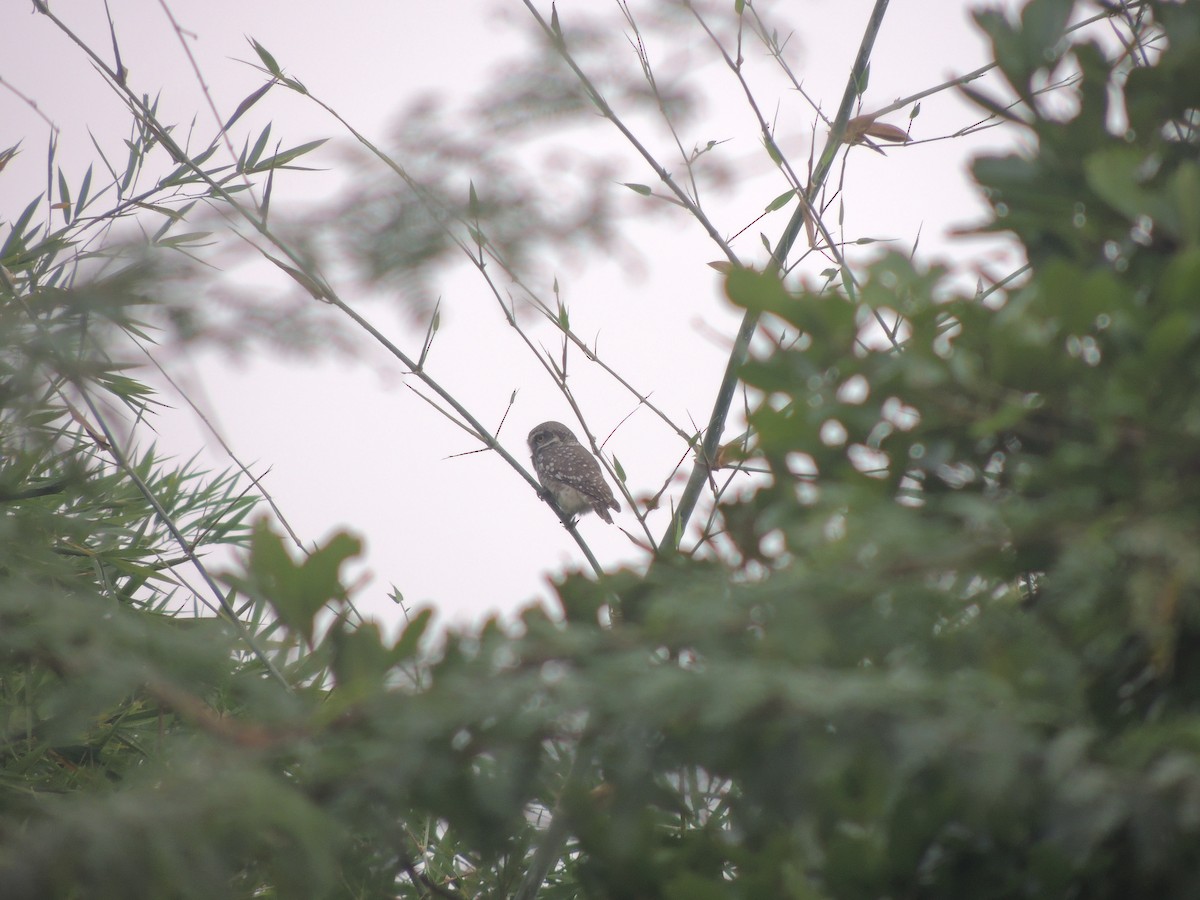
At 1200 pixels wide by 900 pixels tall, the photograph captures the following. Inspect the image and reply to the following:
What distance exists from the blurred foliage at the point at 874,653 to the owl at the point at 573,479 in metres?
5.27

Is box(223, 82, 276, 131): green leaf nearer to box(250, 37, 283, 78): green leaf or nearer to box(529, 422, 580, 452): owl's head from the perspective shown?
box(250, 37, 283, 78): green leaf

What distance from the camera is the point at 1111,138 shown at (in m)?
1.16

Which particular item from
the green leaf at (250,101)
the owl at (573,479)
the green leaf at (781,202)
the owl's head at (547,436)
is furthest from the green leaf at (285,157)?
the owl's head at (547,436)

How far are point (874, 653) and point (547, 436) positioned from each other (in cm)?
685

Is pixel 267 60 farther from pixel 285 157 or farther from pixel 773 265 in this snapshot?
pixel 773 265

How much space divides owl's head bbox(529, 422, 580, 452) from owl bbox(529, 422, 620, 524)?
0.60ft

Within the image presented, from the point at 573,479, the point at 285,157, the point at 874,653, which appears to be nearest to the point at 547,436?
the point at 573,479

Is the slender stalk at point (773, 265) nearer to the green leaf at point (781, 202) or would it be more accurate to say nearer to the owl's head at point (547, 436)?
the green leaf at point (781, 202)

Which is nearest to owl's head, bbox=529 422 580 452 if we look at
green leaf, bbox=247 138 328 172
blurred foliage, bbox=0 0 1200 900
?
green leaf, bbox=247 138 328 172

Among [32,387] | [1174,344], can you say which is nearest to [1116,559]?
[1174,344]

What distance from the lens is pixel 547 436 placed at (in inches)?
309

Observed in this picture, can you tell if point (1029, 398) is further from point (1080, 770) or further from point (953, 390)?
point (1080, 770)

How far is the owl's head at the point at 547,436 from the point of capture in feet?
25.6

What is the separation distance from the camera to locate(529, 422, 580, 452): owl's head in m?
7.79
